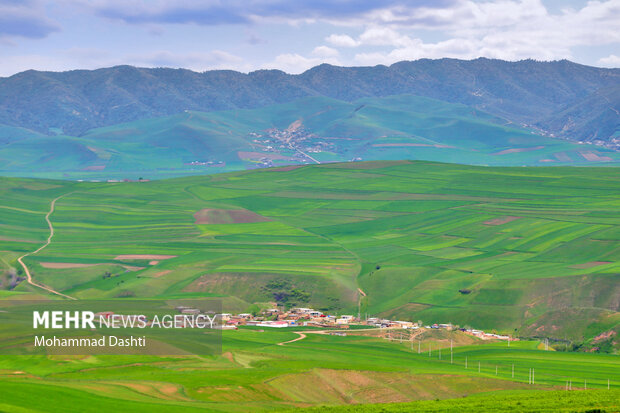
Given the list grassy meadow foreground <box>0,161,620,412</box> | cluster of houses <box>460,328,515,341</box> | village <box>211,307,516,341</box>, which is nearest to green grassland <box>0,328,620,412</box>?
grassy meadow foreground <box>0,161,620,412</box>

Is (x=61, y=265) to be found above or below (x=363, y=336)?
above

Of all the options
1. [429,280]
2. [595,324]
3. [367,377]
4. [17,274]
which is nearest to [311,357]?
[367,377]

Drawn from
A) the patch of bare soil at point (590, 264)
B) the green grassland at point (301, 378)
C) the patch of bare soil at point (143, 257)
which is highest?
the patch of bare soil at point (590, 264)

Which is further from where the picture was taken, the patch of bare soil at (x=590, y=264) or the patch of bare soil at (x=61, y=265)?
the patch of bare soil at (x=61, y=265)

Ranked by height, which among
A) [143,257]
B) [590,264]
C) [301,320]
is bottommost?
[301,320]

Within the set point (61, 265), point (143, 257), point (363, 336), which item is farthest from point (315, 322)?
point (61, 265)

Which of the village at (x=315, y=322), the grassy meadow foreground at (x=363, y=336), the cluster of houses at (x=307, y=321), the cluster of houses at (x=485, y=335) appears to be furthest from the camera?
the village at (x=315, y=322)

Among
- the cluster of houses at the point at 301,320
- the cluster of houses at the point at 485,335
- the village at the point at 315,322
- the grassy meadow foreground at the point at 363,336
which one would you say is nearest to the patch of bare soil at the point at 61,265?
the grassy meadow foreground at the point at 363,336

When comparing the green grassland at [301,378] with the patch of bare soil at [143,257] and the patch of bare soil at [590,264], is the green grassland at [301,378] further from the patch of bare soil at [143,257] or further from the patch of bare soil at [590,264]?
the patch of bare soil at [143,257]

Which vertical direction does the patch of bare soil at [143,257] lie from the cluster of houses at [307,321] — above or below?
above

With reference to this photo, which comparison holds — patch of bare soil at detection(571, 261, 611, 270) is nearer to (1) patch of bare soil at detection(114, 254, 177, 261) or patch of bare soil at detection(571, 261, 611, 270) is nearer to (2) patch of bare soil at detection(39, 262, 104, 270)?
(1) patch of bare soil at detection(114, 254, 177, 261)

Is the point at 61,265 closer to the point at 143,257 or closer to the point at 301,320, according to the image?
the point at 143,257
